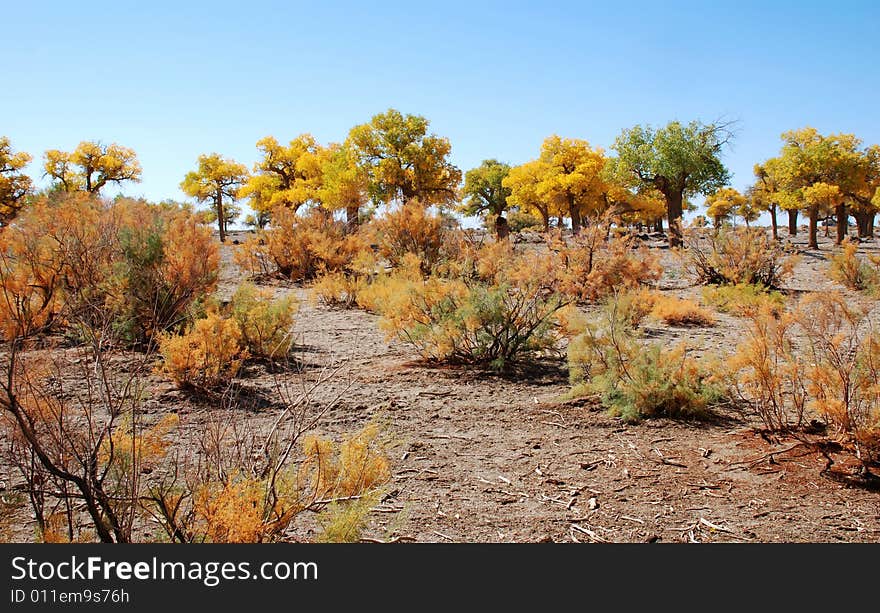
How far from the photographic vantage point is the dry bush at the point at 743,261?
16688 mm

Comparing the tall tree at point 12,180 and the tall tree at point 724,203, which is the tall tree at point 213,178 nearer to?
the tall tree at point 12,180

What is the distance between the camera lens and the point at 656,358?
20.6 ft

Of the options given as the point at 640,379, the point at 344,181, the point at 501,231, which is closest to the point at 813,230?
the point at 501,231

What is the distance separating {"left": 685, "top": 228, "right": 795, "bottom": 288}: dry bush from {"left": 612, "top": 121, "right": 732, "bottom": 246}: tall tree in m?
12.9

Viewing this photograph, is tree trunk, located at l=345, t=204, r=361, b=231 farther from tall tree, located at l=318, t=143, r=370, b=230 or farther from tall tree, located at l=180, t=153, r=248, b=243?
tall tree, located at l=180, t=153, r=248, b=243

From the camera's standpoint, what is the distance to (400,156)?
1374 inches

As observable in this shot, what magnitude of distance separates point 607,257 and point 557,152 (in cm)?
2570

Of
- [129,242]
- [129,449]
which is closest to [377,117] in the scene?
[129,242]

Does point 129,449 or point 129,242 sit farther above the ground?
point 129,242

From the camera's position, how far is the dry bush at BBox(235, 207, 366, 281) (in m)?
19.5

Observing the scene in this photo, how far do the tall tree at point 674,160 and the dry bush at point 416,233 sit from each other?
14.8 metres

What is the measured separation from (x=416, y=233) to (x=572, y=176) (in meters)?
20.2
